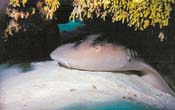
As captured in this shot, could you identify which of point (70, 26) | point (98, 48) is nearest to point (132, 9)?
point (98, 48)

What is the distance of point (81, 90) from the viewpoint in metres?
2.30

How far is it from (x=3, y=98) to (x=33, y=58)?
1.09 m

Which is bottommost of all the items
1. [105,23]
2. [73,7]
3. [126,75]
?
[126,75]

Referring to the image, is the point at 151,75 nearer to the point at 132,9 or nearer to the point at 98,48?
the point at 98,48

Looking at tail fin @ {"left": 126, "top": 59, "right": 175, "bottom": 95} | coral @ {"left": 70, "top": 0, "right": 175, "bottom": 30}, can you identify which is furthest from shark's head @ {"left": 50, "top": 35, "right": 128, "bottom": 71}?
coral @ {"left": 70, "top": 0, "right": 175, "bottom": 30}

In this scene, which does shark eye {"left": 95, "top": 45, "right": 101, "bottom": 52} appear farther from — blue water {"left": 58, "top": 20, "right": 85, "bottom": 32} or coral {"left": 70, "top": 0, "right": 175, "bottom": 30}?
coral {"left": 70, "top": 0, "right": 175, "bottom": 30}

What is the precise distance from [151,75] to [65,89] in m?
1.13

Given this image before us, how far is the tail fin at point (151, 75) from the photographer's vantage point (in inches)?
118

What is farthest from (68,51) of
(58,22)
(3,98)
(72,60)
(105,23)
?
(3,98)

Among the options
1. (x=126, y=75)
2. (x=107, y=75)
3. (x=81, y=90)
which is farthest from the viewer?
(x=126, y=75)

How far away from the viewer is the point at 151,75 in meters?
3.06

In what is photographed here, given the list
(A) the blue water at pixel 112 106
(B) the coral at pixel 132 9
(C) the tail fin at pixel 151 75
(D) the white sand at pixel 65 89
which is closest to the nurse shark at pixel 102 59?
(C) the tail fin at pixel 151 75

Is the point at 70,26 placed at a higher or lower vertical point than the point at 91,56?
higher

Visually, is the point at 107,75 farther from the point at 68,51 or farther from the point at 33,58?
the point at 33,58
